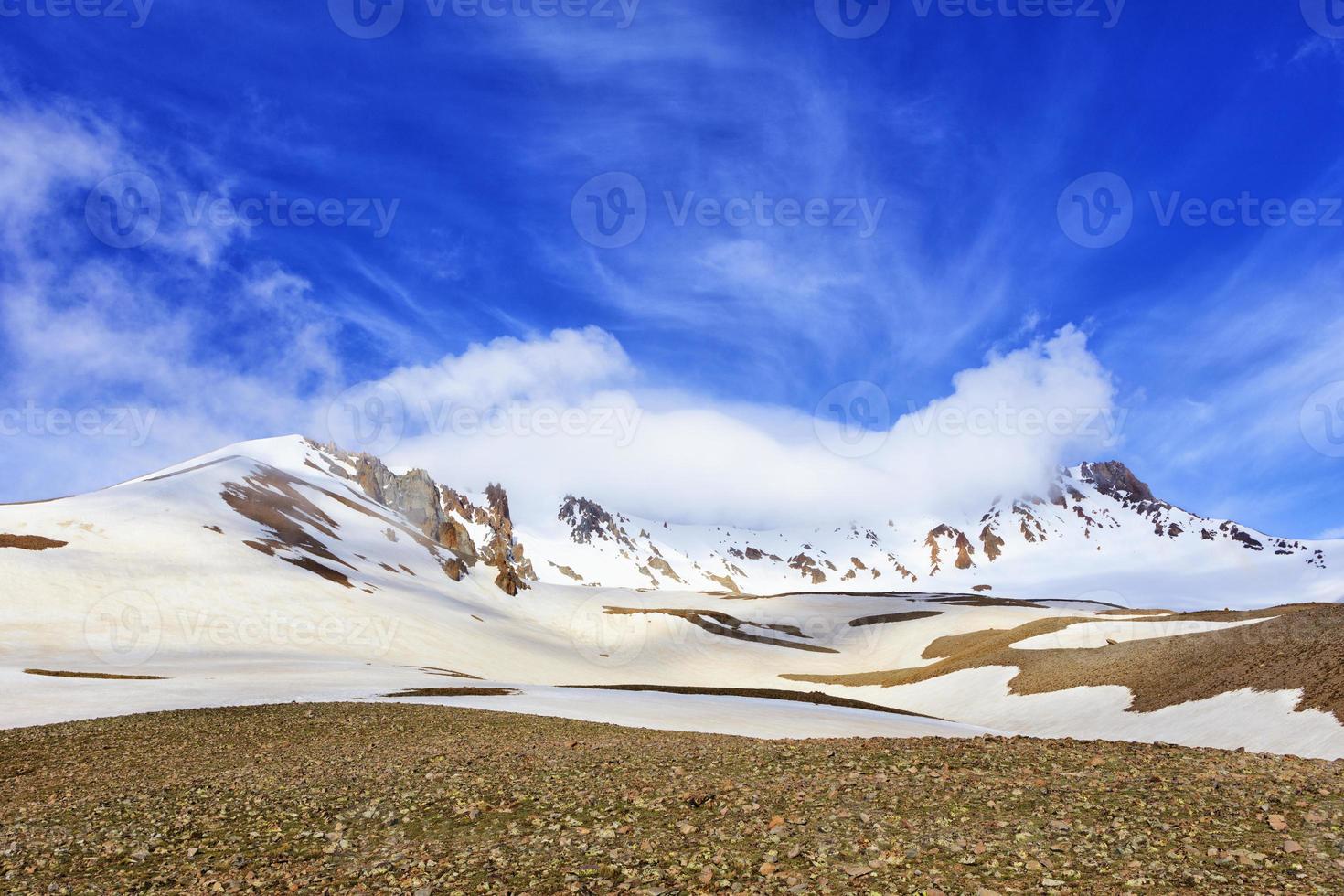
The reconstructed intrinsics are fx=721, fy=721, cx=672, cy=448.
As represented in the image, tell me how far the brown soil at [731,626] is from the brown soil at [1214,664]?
68.0 m

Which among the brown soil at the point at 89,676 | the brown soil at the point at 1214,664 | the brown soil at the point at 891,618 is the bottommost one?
the brown soil at the point at 89,676

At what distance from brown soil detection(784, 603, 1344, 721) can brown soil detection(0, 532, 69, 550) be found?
9518 cm

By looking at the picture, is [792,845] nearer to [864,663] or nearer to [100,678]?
[100,678]

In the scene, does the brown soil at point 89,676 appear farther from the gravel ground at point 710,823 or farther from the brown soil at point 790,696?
the gravel ground at point 710,823

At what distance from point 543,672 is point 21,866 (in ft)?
265

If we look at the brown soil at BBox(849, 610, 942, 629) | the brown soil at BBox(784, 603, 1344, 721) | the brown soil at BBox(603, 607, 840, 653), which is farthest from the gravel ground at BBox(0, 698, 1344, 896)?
the brown soil at BBox(849, 610, 942, 629)

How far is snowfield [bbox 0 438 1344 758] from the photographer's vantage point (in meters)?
38.4

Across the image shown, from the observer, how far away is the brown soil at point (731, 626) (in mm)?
132250

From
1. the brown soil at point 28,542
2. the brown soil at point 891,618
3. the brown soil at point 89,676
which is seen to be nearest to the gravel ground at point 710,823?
the brown soil at point 89,676

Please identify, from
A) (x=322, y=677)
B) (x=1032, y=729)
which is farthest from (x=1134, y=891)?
(x=322, y=677)

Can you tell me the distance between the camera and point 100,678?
47.4 metres

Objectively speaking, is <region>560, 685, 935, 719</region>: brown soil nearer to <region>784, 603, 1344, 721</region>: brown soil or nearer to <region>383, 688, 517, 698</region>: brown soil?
<region>383, 688, 517, 698</region>: brown soil

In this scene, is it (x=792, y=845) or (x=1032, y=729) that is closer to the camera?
(x=792, y=845)

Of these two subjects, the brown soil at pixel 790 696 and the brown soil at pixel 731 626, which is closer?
the brown soil at pixel 790 696
